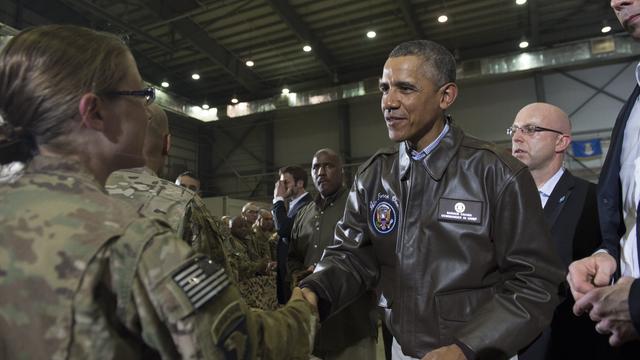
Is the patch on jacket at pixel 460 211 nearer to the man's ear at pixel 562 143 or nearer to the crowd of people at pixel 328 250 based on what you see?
the crowd of people at pixel 328 250

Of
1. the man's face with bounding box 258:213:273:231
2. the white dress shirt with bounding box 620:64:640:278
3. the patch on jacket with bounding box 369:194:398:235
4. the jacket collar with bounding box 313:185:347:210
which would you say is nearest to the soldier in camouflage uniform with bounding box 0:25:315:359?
the patch on jacket with bounding box 369:194:398:235

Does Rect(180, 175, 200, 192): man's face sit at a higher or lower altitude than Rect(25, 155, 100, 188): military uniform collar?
higher

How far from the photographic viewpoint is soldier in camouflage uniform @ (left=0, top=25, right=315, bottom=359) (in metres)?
0.86

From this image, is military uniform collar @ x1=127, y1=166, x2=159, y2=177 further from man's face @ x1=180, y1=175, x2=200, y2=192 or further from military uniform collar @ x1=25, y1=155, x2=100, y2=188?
man's face @ x1=180, y1=175, x2=200, y2=192

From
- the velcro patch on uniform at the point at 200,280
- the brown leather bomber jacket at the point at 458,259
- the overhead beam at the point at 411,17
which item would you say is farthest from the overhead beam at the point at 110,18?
the velcro patch on uniform at the point at 200,280

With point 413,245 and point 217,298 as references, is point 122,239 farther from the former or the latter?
point 413,245

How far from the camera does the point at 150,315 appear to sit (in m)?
0.88

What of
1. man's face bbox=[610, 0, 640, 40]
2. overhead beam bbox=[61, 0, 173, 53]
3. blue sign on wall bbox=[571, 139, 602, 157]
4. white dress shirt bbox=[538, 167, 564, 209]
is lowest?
white dress shirt bbox=[538, 167, 564, 209]

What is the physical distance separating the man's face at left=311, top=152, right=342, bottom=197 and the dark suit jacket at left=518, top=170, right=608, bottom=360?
6.25 ft

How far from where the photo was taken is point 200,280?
2.95ft

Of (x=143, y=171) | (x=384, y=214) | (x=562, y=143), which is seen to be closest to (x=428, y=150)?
(x=384, y=214)

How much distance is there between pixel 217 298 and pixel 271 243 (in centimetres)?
A: 635

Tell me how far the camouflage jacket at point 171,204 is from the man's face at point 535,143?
6.63 ft

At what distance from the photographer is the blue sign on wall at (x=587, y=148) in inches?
455
